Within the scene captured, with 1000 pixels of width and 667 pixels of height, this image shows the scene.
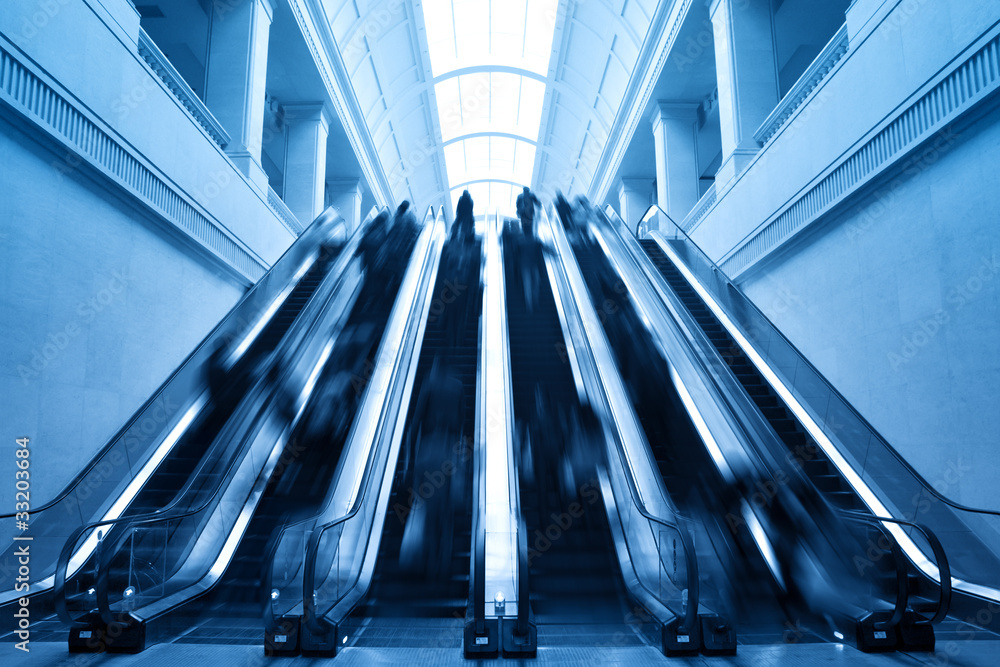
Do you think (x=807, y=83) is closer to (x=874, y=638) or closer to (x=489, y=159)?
(x=874, y=638)

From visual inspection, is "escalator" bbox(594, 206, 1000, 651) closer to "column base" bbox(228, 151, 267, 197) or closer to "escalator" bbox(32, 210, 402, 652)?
"escalator" bbox(32, 210, 402, 652)

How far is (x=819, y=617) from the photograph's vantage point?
13.5ft

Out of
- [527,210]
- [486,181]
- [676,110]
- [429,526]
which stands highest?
Result: [486,181]

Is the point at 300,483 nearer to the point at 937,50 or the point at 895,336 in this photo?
the point at 895,336

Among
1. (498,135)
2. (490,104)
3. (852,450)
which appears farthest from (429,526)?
(498,135)

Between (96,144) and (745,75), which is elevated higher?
(745,75)

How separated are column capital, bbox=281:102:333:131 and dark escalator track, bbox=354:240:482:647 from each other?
33.2 feet

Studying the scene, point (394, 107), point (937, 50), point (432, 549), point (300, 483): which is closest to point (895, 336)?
point (937, 50)

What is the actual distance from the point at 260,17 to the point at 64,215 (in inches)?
300

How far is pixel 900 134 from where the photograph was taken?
21.4 ft

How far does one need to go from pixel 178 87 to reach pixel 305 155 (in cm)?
672

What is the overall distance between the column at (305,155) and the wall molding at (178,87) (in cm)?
484

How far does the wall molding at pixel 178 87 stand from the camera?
879cm

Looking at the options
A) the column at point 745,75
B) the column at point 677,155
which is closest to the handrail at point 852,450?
the column at point 745,75
